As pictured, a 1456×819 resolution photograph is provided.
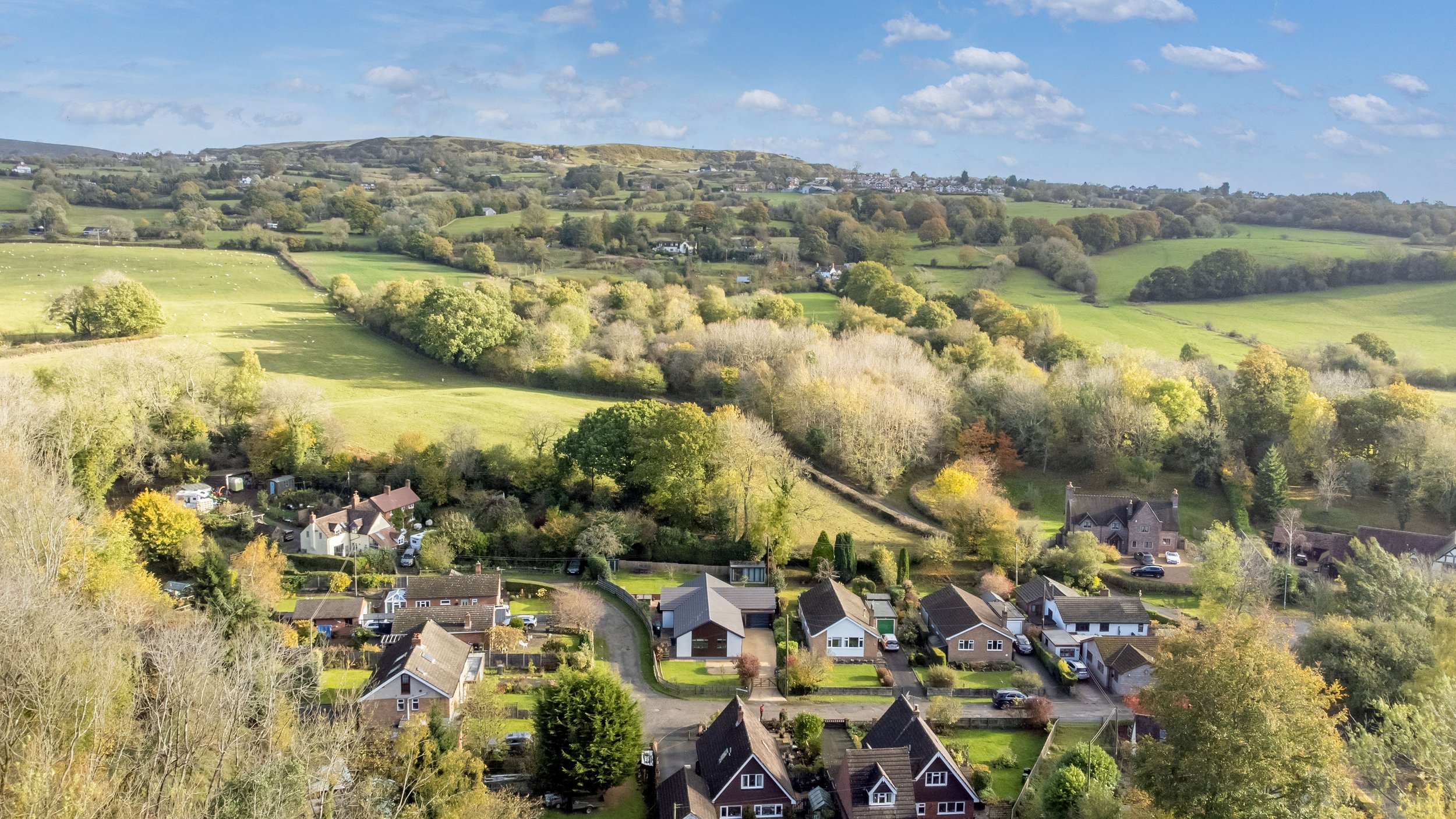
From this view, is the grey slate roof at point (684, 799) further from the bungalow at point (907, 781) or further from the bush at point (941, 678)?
the bush at point (941, 678)

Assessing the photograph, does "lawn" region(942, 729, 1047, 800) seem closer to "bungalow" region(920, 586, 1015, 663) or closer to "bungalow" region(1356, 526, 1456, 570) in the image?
"bungalow" region(920, 586, 1015, 663)

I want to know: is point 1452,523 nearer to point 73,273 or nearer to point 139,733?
point 139,733

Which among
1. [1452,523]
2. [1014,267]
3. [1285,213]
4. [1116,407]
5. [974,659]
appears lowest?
[974,659]

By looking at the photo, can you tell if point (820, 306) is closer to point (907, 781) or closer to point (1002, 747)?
point (1002, 747)

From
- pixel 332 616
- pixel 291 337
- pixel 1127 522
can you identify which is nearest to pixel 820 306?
pixel 1127 522

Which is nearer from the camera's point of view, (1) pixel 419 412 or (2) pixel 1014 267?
(1) pixel 419 412

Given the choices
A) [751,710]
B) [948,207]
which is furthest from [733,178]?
[751,710]
